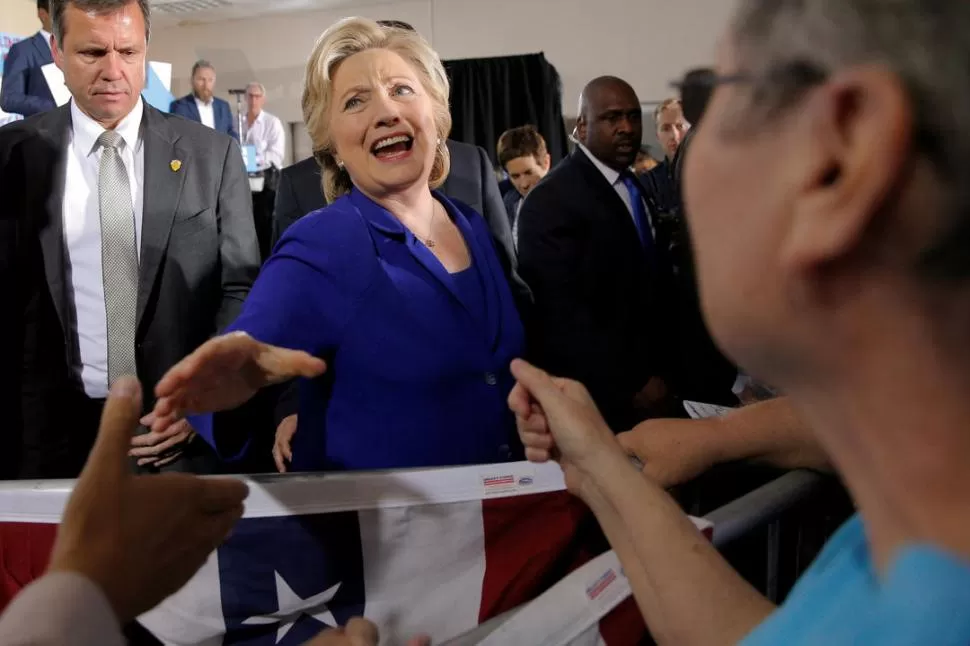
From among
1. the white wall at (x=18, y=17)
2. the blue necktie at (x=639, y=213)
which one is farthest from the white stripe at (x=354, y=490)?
the white wall at (x=18, y=17)

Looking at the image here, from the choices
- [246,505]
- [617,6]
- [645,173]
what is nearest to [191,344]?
[246,505]

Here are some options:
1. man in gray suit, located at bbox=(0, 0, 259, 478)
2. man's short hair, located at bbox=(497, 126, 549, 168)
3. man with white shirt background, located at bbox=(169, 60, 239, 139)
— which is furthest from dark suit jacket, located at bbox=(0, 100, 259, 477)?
man with white shirt background, located at bbox=(169, 60, 239, 139)

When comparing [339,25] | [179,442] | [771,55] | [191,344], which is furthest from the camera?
[191,344]

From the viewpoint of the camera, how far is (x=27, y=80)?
13.5ft

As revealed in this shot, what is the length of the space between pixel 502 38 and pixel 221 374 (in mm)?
9046

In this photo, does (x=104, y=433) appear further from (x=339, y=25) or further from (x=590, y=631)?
(x=339, y=25)

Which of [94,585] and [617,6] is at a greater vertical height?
[617,6]

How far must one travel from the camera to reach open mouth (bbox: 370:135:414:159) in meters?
1.51

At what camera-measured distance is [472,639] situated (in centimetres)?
92

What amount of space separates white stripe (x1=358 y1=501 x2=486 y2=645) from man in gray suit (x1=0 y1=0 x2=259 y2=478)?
1022mm

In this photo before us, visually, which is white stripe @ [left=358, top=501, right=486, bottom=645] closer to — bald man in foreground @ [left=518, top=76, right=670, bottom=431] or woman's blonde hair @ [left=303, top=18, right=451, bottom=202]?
woman's blonde hair @ [left=303, top=18, right=451, bottom=202]

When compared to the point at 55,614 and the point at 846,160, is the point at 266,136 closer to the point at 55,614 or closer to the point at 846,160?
the point at 55,614

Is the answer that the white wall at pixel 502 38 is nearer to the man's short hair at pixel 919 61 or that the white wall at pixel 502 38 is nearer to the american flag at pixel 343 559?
the american flag at pixel 343 559

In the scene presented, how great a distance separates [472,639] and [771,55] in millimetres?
717
